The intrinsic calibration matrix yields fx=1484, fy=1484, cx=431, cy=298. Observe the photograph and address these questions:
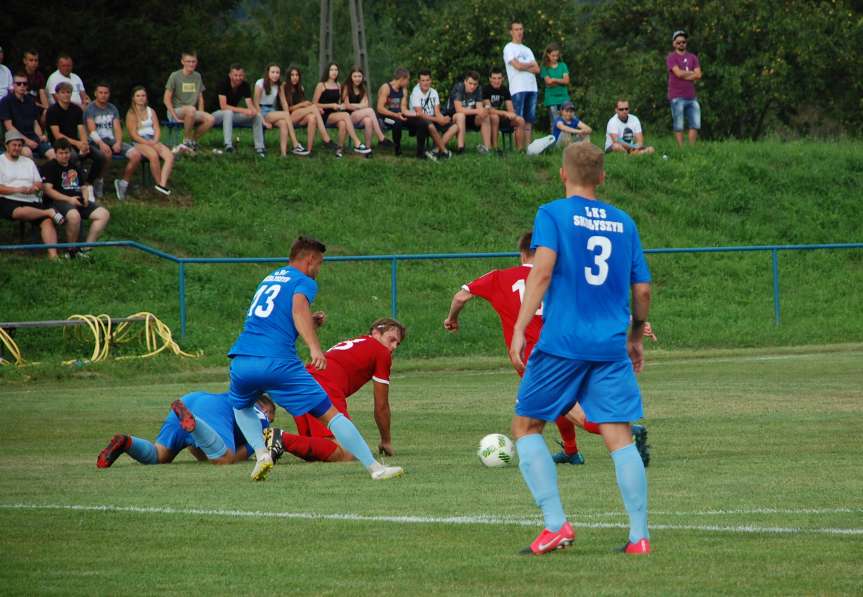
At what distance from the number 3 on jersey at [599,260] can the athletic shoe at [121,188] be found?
20.8m

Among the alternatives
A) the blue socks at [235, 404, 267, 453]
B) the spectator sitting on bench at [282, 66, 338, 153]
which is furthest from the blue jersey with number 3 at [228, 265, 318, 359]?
the spectator sitting on bench at [282, 66, 338, 153]

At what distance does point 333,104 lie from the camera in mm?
28953

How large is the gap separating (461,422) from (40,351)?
29.8 ft

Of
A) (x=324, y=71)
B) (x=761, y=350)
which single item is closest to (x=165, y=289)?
(x=324, y=71)

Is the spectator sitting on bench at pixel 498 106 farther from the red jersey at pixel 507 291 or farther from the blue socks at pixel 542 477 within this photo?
the blue socks at pixel 542 477

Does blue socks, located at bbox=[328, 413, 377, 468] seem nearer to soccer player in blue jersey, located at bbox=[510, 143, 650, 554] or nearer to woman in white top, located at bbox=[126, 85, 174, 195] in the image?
soccer player in blue jersey, located at bbox=[510, 143, 650, 554]

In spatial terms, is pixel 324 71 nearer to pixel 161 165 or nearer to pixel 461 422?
pixel 161 165

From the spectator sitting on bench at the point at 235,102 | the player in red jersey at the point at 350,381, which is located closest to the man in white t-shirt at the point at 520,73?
the spectator sitting on bench at the point at 235,102

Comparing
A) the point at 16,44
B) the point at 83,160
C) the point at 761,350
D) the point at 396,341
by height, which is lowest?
the point at 761,350

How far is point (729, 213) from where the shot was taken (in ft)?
106

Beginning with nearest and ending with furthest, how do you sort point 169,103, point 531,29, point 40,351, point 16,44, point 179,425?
point 179,425 → point 40,351 → point 169,103 → point 16,44 → point 531,29

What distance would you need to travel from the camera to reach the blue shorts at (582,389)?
7.19 meters

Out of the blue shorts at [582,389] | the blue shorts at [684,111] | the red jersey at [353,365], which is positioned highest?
the blue shorts at [684,111]

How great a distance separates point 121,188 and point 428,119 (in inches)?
255
